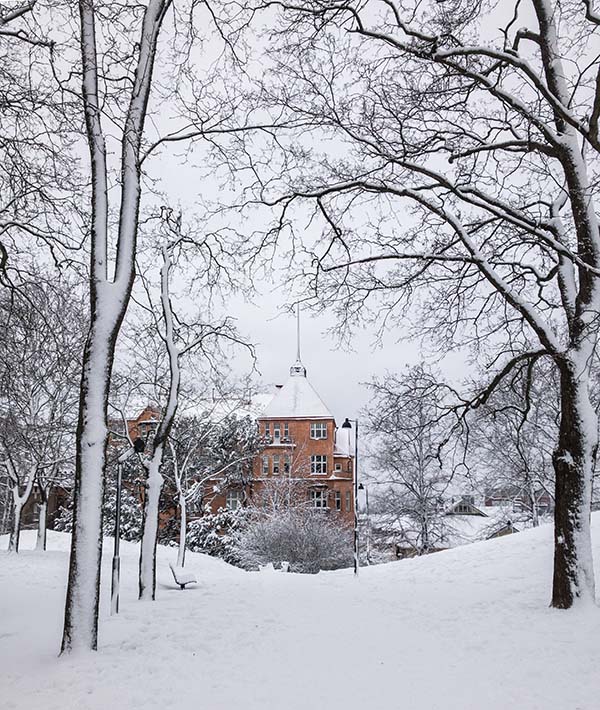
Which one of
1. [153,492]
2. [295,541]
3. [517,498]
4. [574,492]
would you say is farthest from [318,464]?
[574,492]

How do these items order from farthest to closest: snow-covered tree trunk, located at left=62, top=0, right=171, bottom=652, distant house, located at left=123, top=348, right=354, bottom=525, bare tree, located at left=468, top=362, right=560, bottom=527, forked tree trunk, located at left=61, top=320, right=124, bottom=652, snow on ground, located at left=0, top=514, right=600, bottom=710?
distant house, located at left=123, top=348, right=354, bottom=525
bare tree, located at left=468, top=362, right=560, bottom=527
snow-covered tree trunk, located at left=62, top=0, right=171, bottom=652
forked tree trunk, located at left=61, top=320, right=124, bottom=652
snow on ground, located at left=0, top=514, right=600, bottom=710

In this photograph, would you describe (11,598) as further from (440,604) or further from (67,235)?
(440,604)

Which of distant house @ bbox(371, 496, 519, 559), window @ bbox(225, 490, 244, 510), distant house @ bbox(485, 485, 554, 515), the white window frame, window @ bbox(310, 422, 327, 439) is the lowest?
distant house @ bbox(371, 496, 519, 559)

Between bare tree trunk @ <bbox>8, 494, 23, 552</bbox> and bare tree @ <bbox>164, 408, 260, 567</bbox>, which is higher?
bare tree @ <bbox>164, 408, 260, 567</bbox>

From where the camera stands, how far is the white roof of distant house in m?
44.9

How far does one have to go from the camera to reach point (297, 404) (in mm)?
45750

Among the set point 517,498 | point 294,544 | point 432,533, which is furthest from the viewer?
point 432,533

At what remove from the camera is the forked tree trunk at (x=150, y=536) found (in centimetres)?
1327

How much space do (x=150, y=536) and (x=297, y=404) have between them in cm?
3229

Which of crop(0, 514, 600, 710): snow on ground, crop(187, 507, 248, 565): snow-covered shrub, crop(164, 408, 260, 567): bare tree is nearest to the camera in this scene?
crop(0, 514, 600, 710): snow on ground

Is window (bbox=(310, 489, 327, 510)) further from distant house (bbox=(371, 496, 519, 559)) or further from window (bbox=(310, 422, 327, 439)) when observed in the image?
window (bbox=(310, 422, 327, 439))

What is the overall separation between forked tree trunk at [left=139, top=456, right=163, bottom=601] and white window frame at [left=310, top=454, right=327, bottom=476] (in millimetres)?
30565

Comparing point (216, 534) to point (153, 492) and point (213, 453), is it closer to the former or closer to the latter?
point (213, 453)

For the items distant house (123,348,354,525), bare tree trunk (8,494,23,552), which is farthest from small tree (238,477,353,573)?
bare tree trunk (8,494,23,552)
